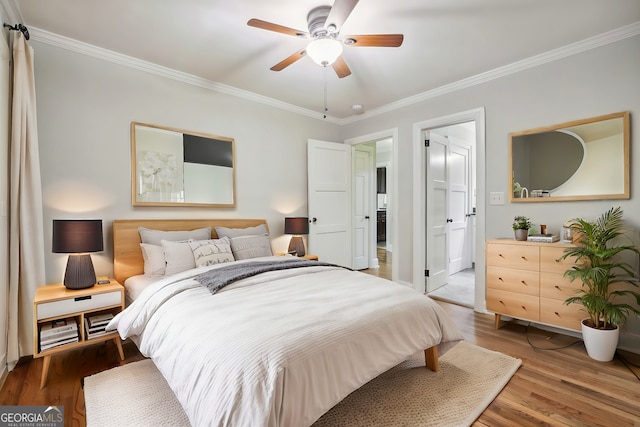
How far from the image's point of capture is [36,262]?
7.54 ft

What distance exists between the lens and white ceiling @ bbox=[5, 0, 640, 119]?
84.9 inches

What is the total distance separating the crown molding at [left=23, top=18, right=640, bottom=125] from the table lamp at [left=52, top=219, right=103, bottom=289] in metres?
1.59

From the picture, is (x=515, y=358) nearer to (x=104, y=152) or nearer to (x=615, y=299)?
(x=615, y=299)

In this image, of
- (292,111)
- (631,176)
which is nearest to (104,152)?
(292,111)

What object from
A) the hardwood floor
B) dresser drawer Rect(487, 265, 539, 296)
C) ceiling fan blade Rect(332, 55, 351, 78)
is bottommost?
the hardwood floor

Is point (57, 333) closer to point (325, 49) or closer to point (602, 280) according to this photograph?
point (325, 49)

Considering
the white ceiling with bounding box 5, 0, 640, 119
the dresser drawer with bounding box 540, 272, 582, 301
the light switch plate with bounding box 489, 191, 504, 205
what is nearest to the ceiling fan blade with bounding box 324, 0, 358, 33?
the white ceiling with bounding box 5, 0, 640, 119

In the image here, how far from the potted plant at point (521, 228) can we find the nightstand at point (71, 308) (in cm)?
349

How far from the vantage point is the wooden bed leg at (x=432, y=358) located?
6.87 ft

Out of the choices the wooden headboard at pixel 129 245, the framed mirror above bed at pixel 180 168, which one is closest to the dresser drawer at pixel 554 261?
the framed mirror above bed at pixel 180 168

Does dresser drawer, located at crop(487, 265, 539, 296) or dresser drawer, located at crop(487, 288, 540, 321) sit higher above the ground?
dresser drawer, located at crop(487, 265, 539, 296)

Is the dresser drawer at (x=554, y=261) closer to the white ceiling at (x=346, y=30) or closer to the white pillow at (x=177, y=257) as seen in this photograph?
the white ceiling at (x=346, y=30)

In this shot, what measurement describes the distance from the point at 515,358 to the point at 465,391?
72 cm

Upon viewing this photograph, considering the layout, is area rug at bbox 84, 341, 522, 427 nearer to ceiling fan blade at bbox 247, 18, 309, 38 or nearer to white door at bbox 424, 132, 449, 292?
white door at bbox 424, 132, 449, 292
